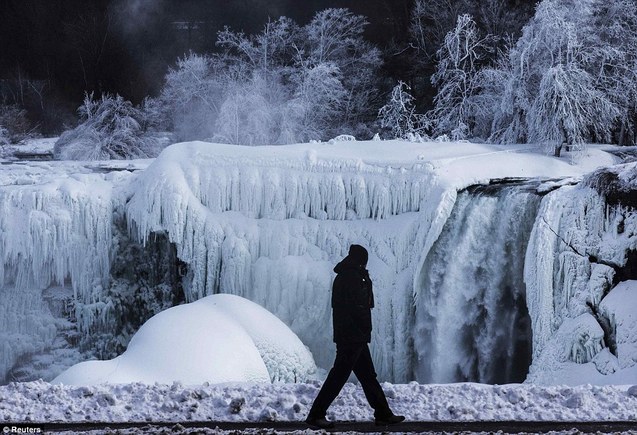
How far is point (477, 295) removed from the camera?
51.5 ft

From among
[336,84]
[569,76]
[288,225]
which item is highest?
[336,84]

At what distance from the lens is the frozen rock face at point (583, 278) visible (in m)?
13.0

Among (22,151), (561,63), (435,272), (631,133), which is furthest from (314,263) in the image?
(22,151)

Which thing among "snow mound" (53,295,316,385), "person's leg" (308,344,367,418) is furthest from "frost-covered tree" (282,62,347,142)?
"person's leg" (308,344,367,418)

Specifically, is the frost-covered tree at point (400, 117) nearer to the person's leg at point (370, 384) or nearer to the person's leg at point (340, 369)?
the person's leg at point (370, 384)

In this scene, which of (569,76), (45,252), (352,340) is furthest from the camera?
(569,76)

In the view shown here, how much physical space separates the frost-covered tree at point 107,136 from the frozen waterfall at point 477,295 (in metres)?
18.2

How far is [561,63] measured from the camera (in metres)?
21.3

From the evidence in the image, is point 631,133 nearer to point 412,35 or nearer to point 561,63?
point 561,63

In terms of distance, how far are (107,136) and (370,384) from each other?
26.8 metres

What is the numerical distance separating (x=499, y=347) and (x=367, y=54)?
66.6 feet

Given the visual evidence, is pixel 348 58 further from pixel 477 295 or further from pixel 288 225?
pixel 477 295
